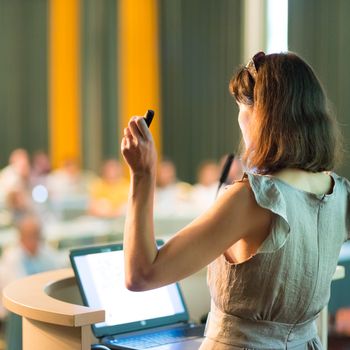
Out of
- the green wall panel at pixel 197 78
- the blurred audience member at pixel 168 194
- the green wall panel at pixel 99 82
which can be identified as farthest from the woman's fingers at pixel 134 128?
the green wall panel at pixel 99 82

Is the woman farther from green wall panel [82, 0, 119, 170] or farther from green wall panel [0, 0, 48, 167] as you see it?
green wall panel [0, 0, 48, 167]

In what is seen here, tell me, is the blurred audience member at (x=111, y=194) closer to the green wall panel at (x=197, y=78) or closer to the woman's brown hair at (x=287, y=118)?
the green wall panel at (x=197, y=78)

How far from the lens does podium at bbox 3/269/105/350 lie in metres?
1.61

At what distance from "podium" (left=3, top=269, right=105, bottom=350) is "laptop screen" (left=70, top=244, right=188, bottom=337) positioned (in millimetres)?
108

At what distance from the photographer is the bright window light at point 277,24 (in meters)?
7.27

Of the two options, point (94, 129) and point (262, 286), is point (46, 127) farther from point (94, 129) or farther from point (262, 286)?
point (262, 286)

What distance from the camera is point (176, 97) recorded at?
10227 mm

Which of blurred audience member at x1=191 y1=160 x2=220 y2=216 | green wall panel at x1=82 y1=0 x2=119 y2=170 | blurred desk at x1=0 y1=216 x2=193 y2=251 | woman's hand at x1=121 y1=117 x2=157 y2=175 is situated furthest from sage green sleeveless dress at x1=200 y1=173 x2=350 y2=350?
green wall panel at x1=82 y1=0 x2=119 y2=170

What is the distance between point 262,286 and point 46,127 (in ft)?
38.2

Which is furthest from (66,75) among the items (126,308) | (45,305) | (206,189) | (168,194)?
(45,305)

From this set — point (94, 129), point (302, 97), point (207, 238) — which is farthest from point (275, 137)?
point (94, 129)

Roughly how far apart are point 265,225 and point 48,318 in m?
0.53

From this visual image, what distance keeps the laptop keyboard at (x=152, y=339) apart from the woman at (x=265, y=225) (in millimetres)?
486

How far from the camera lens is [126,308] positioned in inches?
81.2
